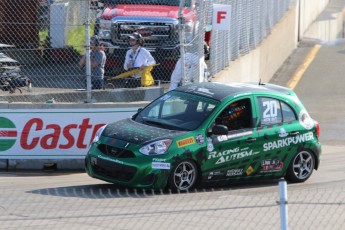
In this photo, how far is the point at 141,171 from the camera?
12.0 metres

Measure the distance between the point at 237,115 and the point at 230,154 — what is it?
2.15 ft

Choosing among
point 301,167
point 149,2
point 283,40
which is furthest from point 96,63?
point 283,40

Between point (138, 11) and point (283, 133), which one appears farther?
point (138, 11)

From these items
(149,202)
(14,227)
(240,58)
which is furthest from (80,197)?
(240,58)

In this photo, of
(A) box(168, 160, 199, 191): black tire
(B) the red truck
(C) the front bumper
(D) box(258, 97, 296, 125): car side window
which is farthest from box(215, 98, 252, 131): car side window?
(B) the red truck

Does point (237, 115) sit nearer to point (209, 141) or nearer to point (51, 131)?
point (209, 141)

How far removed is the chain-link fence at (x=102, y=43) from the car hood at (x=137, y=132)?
8.01 ft

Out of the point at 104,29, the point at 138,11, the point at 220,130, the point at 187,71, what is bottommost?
the point at 220,130

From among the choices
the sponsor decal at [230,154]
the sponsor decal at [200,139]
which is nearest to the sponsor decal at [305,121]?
the sponsor decal at [230,154]

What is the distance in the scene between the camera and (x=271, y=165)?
43.5 feet

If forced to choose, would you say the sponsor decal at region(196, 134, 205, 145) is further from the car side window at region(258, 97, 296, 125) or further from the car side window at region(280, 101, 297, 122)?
the car side window at region(280, 101, 297, 122)

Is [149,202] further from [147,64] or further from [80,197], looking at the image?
[147,64]

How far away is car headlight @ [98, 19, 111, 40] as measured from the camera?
1934 centimetres

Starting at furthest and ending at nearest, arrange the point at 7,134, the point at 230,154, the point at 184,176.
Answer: the point at 7,134 → the point at 230,154 → the point at 184,176
